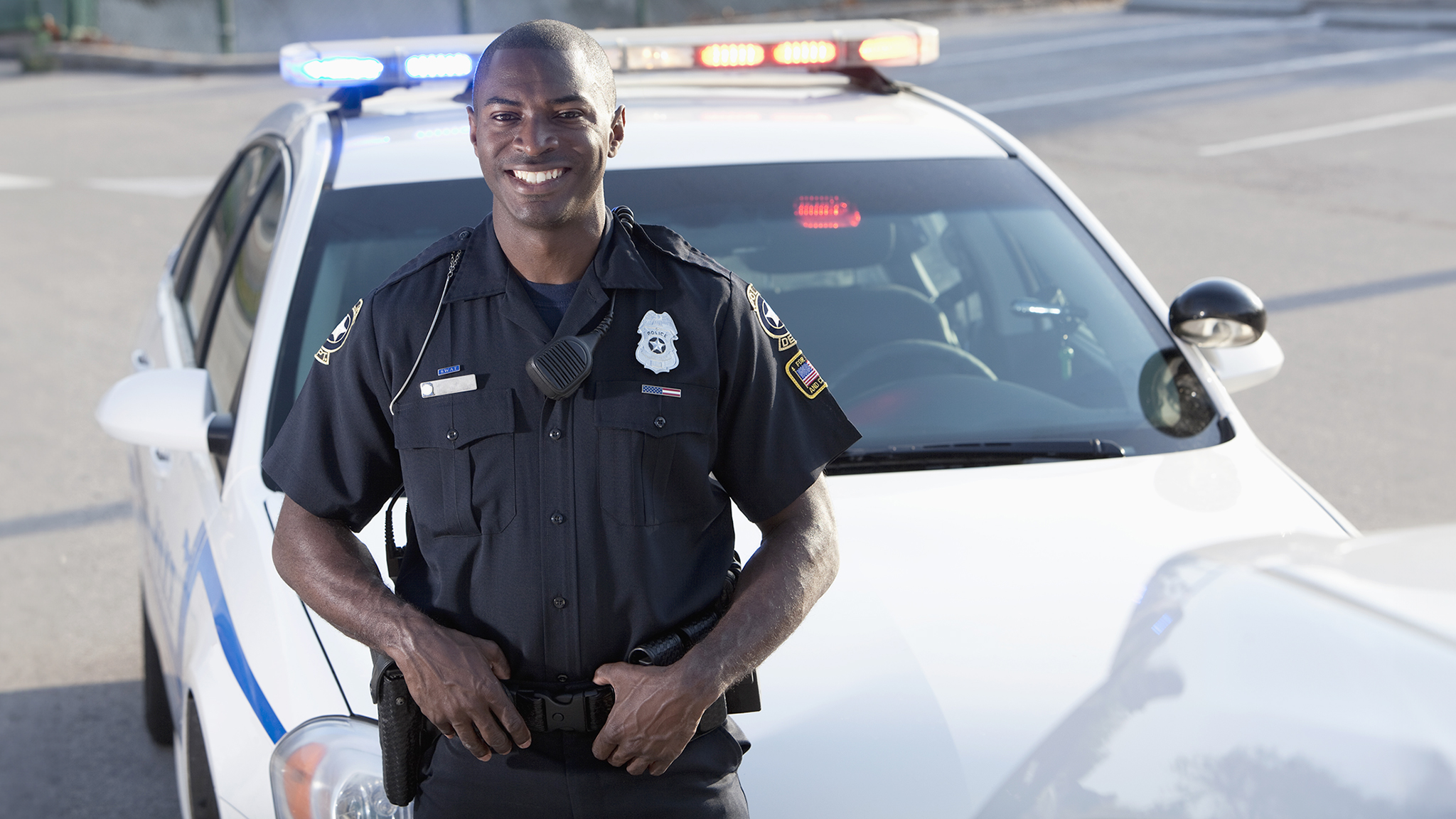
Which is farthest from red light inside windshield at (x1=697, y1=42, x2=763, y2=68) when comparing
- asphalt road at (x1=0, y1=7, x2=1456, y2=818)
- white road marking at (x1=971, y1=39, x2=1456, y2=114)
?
white road marking at (x1=971, y1=39, x2=1456, y2=114)

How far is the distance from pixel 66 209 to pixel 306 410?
29.0ft

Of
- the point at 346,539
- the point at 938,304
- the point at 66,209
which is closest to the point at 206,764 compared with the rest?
the point at 346,539

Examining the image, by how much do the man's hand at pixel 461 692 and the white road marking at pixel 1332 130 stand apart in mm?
10745

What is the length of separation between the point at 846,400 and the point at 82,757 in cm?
207

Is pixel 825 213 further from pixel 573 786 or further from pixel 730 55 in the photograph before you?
pixel 573 786

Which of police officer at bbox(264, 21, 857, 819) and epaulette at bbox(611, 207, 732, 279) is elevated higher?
epaulette at bbox(611, 207, 732, 279)

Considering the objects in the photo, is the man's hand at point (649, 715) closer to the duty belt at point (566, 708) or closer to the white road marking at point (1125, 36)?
the duty belt at point (566, 708)

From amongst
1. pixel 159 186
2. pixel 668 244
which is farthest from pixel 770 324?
pixel 159 186

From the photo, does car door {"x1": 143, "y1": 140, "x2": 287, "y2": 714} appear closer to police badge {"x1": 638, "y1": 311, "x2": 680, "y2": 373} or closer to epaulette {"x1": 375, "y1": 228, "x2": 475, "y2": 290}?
epaulette {"x1": 375, "y1": 228, "x2": 475, "y2": 290}

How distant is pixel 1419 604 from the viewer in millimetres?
1528

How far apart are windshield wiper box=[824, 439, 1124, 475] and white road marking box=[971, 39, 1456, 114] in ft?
35.1

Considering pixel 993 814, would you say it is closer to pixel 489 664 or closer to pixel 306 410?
pixel 489 664

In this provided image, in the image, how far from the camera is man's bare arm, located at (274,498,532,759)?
5.03 ft

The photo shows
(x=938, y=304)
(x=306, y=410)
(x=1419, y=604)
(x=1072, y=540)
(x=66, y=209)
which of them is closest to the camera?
(x=1419, y=604)
